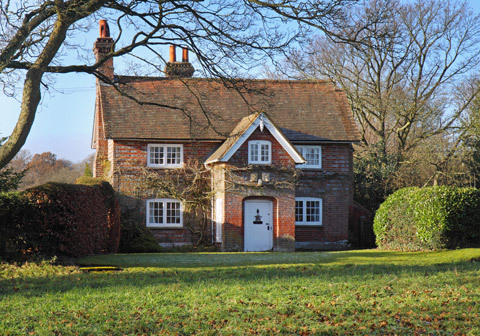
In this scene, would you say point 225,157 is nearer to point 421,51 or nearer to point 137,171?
point 137,171

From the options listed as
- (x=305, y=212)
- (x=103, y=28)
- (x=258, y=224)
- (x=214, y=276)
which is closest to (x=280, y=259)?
(x=214, y=276)

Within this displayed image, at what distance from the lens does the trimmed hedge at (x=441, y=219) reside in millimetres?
22109

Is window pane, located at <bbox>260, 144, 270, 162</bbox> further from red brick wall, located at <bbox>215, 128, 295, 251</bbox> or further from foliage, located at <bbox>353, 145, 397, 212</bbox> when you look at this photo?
foliage, located at <bbox>353, 145, 397, 212</bbox>

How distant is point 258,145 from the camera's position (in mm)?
26656

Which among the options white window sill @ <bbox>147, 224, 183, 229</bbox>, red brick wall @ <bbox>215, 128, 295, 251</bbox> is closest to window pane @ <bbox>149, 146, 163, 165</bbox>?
white window sill @ <bbox>147, 224, 183, 229</bbox>

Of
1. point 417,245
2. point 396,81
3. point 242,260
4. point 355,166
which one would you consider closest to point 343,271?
point 242,260

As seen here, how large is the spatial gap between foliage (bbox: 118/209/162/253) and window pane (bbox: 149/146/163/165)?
348cm

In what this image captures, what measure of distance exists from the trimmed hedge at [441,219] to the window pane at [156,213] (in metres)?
11.7

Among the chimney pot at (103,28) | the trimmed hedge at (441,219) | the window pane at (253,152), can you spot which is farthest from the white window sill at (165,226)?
the trimmed hedge at (441,219)

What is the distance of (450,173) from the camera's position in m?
33.5

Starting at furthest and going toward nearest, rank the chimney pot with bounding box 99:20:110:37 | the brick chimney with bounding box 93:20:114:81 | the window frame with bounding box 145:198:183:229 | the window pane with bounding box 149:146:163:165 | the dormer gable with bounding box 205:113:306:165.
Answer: the chimney pot with bounding box 99:20:110:37, the brick chimney with bounding box 93:20:114:81, the window pane with bounding box 149:146:163:165, the window frame with bounding box 145:198:183:229, the dormer gable with bounding box 205:113:306:165

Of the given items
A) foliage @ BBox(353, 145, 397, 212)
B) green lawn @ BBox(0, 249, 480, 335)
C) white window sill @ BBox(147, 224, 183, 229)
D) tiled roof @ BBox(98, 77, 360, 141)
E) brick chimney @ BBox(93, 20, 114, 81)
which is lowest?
green lawn @ BBox(0, 249, 480, 335)

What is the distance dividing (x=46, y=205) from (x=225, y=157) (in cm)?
1001

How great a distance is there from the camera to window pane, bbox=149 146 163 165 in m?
29.1
